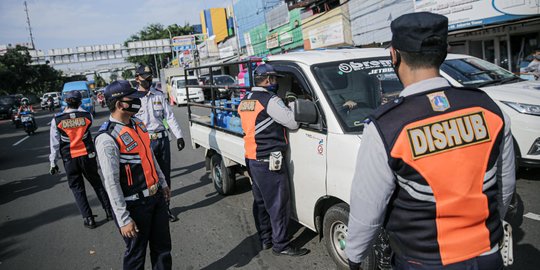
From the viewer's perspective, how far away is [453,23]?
548 inches

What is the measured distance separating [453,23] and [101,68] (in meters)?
136

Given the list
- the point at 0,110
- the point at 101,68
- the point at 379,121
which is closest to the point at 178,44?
the point at 0,110

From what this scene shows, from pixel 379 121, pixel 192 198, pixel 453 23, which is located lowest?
pixel 192 198

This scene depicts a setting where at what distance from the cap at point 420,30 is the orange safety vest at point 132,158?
89.7 inches

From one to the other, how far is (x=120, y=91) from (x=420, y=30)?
241 cm

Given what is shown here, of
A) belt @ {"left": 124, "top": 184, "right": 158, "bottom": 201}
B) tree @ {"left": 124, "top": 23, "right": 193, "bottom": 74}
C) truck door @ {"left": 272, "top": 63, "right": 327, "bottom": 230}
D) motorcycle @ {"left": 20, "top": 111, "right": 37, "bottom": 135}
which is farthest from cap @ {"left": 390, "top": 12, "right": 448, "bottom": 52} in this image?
tree @ {"left": 124, "top": 23, "right": 193, "bottom": 74}

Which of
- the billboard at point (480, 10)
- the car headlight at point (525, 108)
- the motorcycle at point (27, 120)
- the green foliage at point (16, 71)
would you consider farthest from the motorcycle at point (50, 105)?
the car headlight at point (525, 108)

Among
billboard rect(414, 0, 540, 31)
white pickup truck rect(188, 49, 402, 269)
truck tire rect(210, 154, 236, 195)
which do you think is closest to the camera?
white pickup truck rect(188, 49, 402, 269)

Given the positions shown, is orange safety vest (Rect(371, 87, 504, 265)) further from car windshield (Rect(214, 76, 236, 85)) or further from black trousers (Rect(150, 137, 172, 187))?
car windshield (Rect(214, 76, 236, 85))

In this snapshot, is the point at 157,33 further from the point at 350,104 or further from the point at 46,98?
the point at 350,104

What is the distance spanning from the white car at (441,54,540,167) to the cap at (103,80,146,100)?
3.95 metres

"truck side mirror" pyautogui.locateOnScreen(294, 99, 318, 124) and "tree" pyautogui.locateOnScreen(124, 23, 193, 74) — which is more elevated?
"tree" pyautogui.locateOnScreen(124, 23, 193, 74)

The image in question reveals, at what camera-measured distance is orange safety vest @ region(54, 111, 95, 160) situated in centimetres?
557

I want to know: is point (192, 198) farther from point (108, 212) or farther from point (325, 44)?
point (325, 44)
